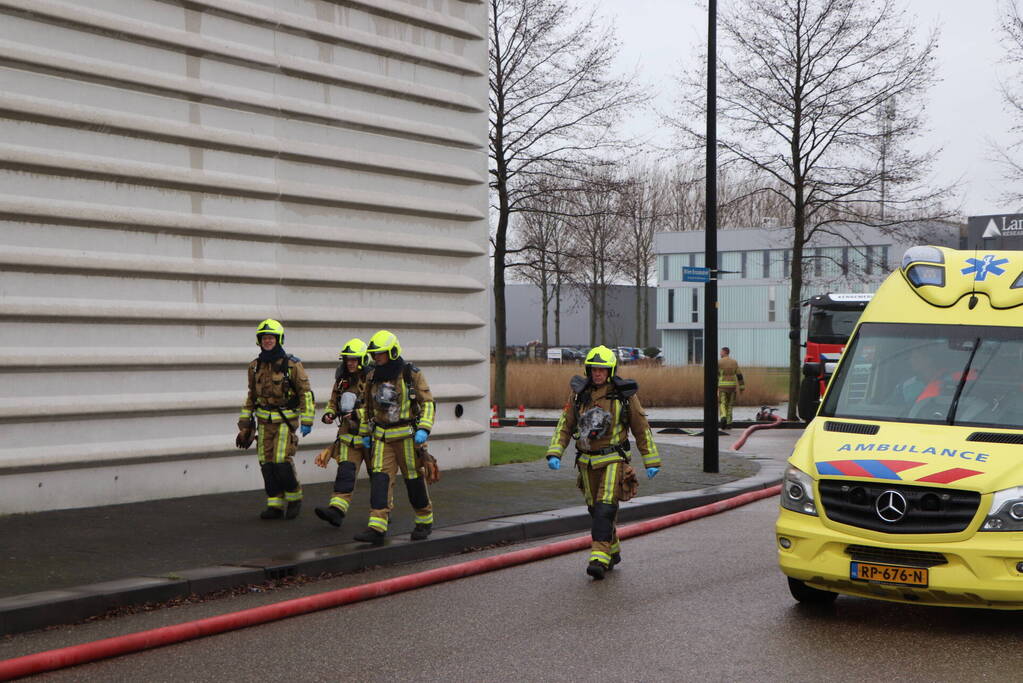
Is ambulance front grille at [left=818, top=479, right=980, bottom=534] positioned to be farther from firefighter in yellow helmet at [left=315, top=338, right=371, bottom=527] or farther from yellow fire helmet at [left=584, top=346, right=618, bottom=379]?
firefighter in yellow helmet at [left=315, top=338, right=371, bottom=527]

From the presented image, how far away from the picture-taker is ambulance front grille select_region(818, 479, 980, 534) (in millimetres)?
6664

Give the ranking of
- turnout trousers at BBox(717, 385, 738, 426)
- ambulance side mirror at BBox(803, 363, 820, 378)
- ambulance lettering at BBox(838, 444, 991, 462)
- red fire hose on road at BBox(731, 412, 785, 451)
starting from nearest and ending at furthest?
ambulance lettering at BBox(838, 444, 991, 462) → ambulance side mirror at BBox(803, 363, 820, 378) → red fire hose on road at BBox(731, 412, 785, 451) → turnout trousers at BBox(717, 385, 738, 426)

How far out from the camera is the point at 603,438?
29.8ft

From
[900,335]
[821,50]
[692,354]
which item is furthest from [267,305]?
[692,354]

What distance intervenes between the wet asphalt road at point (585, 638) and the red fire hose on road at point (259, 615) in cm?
7

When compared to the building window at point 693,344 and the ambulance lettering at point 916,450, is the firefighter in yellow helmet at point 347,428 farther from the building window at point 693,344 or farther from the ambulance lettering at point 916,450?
the building window at point 693,344

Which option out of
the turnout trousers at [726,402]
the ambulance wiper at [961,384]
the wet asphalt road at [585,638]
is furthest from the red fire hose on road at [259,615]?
the turnout trousers at [726,402]

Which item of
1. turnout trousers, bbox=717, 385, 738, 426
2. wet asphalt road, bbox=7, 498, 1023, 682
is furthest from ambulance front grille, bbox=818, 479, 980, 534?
turnout trousers, bbox=717, 385, 738, 426

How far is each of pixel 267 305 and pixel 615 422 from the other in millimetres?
6172

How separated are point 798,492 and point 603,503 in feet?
6.80

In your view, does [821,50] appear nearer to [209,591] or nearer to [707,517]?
[707,517]

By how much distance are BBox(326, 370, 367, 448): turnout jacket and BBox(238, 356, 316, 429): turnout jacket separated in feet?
0.73

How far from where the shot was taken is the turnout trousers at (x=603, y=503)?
9039mm

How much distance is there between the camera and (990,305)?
25.9ft
